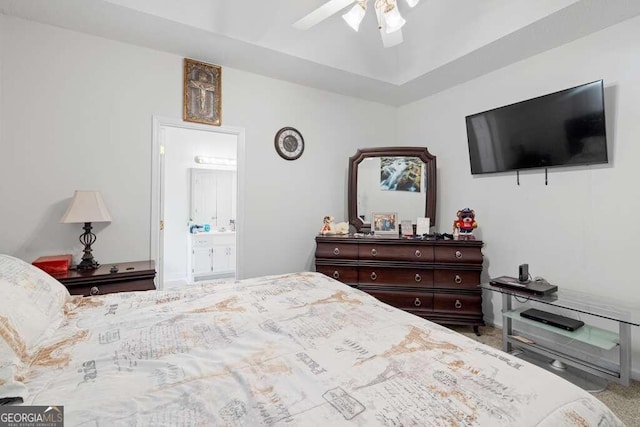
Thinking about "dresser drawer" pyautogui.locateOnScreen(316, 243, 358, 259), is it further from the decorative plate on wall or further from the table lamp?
the table lamp

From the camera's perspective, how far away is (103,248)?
8.45 ft

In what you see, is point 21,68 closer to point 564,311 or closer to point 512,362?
point 512,362

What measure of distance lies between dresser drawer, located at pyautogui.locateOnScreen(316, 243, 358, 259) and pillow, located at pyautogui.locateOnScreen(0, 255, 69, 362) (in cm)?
210

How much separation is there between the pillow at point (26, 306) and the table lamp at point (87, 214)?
0.94 meters

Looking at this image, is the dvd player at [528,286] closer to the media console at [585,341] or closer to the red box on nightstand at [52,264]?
the media console at [585,341]

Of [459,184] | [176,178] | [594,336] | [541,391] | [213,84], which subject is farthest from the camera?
[176,178]

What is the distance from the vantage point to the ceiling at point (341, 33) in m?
2.21

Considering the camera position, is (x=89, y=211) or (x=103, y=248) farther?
(x=103, y=248)

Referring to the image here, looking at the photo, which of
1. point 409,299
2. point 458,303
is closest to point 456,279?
point 458,303

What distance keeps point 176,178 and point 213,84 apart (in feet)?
8.27

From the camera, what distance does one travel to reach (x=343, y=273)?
123 inches

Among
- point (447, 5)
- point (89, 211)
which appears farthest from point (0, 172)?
point (447, 5)

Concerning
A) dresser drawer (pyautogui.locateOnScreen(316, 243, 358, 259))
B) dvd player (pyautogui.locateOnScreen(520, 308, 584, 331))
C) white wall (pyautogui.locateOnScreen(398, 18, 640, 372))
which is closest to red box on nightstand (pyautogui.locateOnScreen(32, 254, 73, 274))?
dresser drawer (pyautogui.locateOnScreen(316, 243, 358, 259))

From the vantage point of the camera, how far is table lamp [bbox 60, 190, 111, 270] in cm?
226
